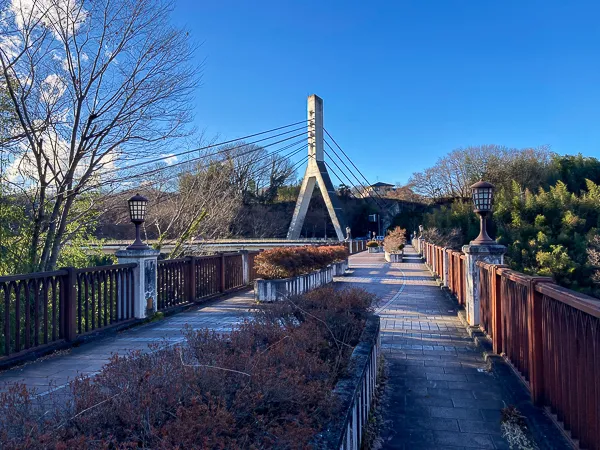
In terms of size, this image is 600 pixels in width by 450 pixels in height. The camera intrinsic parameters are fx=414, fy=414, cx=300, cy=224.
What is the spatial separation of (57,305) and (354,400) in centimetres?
446

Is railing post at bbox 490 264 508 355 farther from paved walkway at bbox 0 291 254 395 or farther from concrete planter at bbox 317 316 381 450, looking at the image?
paved walkway at bbox 0 291 254 395

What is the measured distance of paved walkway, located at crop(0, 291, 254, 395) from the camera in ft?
12.4

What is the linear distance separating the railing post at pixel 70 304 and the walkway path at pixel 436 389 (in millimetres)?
3694

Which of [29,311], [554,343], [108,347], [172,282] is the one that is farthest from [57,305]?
[554,343]

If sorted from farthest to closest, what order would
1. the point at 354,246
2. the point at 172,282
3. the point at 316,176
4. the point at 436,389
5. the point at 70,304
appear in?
the point at 316,176
the point at 354,246
the point at 172,282
the point at 70,304
the point at 436,389

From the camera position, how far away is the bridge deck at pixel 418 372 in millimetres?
2871

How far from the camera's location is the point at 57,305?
17.3 ft

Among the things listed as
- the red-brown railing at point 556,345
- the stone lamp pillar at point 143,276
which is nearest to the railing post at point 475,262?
the red-brown railing at point 556,345

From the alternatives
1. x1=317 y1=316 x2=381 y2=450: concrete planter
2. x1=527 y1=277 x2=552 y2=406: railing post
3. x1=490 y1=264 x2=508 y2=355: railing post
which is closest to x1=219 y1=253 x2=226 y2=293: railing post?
x1=317 y1=316 x2=381 y2=450: concrete planter

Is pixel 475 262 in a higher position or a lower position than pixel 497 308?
higher

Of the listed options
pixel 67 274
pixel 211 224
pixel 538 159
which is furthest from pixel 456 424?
pixel 538 159

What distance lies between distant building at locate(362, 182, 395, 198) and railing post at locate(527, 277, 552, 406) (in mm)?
49461

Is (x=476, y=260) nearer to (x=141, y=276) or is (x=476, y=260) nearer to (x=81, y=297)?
(x=141, y=276)

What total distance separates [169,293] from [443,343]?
4596 mm
